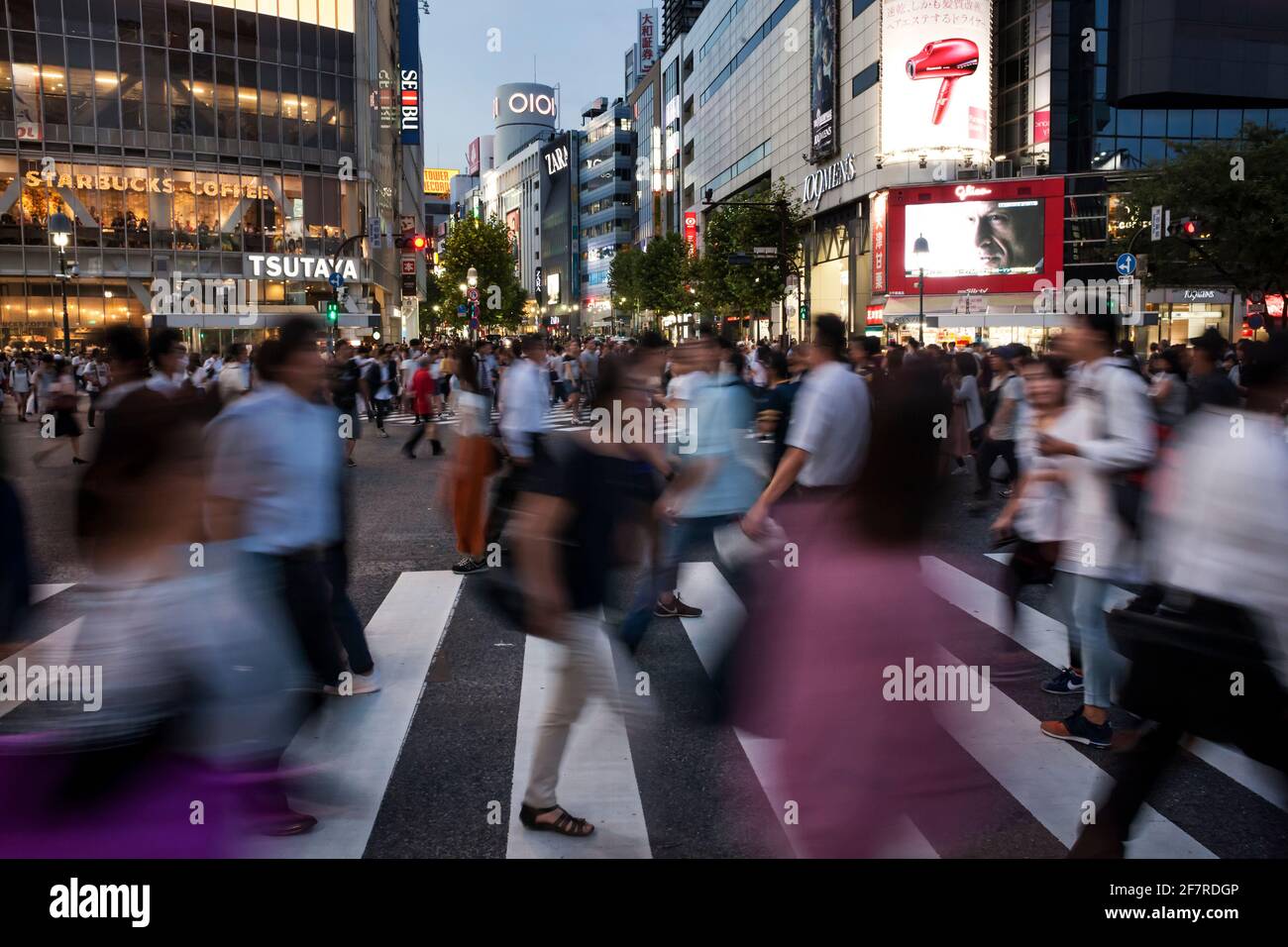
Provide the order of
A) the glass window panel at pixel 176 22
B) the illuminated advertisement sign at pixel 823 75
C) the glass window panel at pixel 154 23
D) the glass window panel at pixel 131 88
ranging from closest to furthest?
the glass window panel at pixel 131 88 → the glass window panel at pixel 154 23 → the glass window panel at pixel 176 22 → the illuminated advertisement sign at pixel 823 75

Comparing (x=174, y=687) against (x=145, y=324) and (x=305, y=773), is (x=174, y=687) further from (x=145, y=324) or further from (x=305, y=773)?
(x=145, y=324)

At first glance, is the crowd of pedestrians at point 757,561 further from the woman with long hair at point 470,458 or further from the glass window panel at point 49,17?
the glass window panel at point 49,17

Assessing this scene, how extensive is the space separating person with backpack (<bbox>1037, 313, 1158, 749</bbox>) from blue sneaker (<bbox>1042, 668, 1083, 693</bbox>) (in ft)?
2.08

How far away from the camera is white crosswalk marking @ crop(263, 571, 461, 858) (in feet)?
13.7

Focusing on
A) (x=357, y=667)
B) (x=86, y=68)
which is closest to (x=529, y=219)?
(x=86, y=68)

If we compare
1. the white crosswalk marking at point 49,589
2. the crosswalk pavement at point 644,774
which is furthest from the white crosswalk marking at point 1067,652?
the white crosswalk marking at point 49,589

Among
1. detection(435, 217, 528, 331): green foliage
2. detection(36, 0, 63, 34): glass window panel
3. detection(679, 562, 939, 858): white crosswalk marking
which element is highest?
detection(36, 0, 63, 34): glass window panel

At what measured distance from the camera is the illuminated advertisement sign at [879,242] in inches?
2016

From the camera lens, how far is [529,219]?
6826 inches

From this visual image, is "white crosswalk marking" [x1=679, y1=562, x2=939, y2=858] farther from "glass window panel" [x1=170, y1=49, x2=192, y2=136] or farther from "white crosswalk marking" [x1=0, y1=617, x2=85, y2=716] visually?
"glass window panel" [x1=170, y1=49, x2=192, y2=136]

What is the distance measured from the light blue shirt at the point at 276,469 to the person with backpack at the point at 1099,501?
11.8 feet

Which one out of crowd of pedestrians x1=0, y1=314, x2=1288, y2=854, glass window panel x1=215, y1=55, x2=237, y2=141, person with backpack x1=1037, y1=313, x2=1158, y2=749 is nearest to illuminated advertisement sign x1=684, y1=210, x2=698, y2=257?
glass window panel x1=215, y1=55, x2=237, y2=141

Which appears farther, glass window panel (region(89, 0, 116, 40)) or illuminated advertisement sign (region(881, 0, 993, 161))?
illuminated advertisement sign (region(881, 0, 993, 161))

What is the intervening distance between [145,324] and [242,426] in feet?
159
